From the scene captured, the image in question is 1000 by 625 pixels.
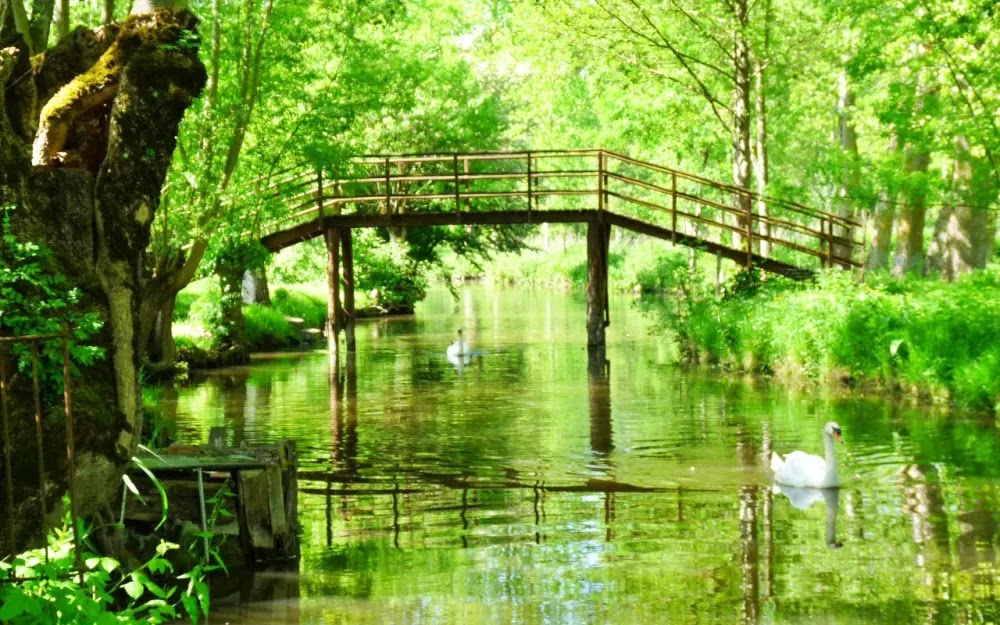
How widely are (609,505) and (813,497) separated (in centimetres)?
222

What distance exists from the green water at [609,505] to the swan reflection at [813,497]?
6cm

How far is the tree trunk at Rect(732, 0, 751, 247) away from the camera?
29.7 meters

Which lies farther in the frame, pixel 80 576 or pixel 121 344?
pixel 121 344

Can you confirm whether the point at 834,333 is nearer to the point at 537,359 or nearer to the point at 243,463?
the point at 537,359

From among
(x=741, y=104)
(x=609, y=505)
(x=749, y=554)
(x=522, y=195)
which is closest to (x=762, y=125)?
(x=741, y=104)

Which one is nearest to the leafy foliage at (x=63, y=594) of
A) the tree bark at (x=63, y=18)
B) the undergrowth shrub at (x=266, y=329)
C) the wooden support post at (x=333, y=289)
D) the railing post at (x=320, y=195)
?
the tree bark at (x=63, y=18)

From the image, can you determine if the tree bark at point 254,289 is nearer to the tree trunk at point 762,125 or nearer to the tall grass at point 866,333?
the tall grass at point 866,333

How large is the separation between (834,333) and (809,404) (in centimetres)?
210

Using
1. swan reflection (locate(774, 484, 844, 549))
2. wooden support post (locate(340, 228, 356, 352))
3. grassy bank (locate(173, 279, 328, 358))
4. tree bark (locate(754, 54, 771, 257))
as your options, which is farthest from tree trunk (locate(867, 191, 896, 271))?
swan reflection (locate(774, 484, 844, 549))

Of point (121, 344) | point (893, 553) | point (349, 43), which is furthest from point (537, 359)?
point (121, 344)

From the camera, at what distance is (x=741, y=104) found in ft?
101

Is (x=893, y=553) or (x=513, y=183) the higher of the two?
(x=513, y=183)

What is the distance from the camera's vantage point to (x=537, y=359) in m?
29.1

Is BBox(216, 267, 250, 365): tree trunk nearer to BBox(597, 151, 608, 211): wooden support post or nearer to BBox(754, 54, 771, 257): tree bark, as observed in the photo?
BBox(597, 151, 608, 211): wooden support post
